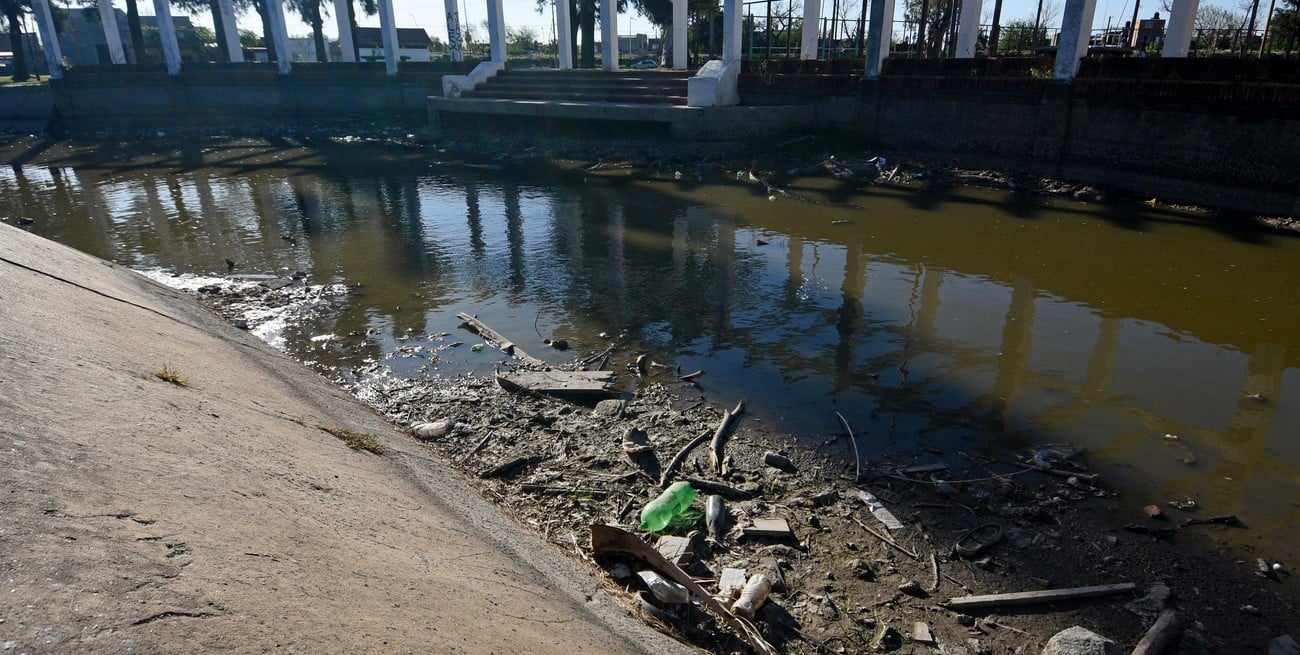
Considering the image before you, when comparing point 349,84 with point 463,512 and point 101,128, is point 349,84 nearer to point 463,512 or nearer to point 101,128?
point 101,128

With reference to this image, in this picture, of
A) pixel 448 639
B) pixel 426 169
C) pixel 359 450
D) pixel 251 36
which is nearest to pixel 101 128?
pixel 426 169

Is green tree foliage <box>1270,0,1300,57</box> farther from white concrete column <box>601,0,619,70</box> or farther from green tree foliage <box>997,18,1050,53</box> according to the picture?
white concrete column <box>601,0,619,70</box>

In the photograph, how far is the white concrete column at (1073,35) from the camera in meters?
14.0

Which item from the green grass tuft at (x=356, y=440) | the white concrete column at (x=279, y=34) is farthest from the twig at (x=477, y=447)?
the white concrete column at (x=279, y=34)

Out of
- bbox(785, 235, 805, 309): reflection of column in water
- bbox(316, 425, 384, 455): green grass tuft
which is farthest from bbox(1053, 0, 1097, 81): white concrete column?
bbox(316, 425, 384, 455): green grass tuft

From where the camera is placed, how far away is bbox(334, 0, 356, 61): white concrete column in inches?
1148

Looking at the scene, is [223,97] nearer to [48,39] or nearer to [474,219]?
[48,39]

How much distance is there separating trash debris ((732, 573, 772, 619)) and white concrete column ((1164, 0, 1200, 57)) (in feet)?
54.7

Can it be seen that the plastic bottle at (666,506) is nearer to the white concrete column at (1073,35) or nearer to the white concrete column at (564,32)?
the white concrete column at (1073,35)

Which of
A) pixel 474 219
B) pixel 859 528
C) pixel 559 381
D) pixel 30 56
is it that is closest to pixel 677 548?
pixel 859 528

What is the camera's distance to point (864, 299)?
8.31 meters

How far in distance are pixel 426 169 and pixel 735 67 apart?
27.7 feet

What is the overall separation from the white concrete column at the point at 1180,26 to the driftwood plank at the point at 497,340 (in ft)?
51.0

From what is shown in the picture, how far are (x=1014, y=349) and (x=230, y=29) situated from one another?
33.2 m
